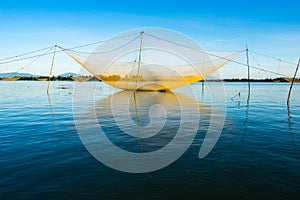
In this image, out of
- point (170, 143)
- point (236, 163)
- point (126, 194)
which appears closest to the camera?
point (126, 194)

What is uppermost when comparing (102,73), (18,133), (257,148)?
(102,73)

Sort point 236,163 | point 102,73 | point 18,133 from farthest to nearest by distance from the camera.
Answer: point 102,73
point 18,133
point 236,163

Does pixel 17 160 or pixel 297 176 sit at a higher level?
pixel 297 176

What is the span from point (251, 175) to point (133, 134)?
5781mm

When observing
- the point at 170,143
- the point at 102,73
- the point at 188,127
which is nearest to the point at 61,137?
the point at 170,143

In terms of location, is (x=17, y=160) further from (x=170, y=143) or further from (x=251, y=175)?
(x=251, y=175)

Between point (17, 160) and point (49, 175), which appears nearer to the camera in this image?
point (49, 175)

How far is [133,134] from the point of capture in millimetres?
10195

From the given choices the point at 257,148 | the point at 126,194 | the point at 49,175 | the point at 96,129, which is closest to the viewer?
the point at 126,194

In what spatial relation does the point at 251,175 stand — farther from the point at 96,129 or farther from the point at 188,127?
the point at 96,129

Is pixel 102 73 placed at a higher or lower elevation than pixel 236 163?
higher

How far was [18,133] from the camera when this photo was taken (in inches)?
398

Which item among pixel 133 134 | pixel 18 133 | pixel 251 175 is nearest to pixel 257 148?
pixel 251 175

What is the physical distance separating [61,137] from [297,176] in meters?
8.94
